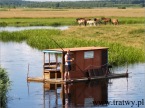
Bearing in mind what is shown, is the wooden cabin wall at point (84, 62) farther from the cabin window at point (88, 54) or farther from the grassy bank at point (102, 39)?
the grassy bank at point (102, 39)

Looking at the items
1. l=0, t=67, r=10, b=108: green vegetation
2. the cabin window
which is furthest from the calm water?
the cabin window

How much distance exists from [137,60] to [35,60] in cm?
867

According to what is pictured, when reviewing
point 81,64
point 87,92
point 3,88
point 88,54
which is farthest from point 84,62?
point 3,88

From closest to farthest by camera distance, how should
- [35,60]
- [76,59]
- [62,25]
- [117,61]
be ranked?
[76,59] < [117,61] < [35,60] < [62,25]

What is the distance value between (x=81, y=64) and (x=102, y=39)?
70.9ft

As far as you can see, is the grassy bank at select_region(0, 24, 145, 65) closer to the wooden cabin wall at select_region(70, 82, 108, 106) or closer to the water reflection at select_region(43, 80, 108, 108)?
the water reflection at select_region(43, 80, 108, 108)

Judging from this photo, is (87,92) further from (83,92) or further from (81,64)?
(81,64)

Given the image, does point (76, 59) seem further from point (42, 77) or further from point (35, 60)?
point (35, 60)

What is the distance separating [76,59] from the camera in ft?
105

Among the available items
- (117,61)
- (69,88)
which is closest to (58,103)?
(69,88)

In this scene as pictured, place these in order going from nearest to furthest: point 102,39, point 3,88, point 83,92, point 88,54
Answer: point 3,88
point 83,92
point 88,54
point 102,39

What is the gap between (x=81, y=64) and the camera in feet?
106

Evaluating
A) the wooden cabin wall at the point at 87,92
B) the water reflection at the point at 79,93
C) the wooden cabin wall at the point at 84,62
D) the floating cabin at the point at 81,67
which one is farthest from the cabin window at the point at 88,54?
the wooden cabin wall at the point at 87,92

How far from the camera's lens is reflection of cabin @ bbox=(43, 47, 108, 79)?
31.6 meters
